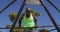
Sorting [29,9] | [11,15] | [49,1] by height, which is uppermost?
[11,15]

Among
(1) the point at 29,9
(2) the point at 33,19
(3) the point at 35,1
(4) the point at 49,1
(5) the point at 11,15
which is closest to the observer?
(4) the point at 49,1

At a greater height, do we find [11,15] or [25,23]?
[11,15]

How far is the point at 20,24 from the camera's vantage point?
6535 millimetres

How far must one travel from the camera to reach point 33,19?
6.70m

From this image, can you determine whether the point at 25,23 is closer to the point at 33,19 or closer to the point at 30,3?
the point at 33,19

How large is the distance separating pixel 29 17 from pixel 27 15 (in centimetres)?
16

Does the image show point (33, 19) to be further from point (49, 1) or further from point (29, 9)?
point (49, 1)

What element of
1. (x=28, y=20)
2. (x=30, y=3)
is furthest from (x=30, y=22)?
(x=30, y=3)

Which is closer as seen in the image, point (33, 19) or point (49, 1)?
point (49, 1)

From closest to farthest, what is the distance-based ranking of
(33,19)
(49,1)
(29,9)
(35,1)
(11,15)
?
(49,1) < (35,1) < (29,9) < (33,19) < (11,15)

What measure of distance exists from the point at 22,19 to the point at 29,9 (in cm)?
64

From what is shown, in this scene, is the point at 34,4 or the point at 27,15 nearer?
the point at 34,4

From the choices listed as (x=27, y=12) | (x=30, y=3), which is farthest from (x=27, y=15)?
(x=30, y=3)

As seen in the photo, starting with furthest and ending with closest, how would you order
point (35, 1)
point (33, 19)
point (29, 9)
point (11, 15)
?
1. point (11, 15)
2. point (33, 19)
3. point (29, 9)
4. point (35, 1)
